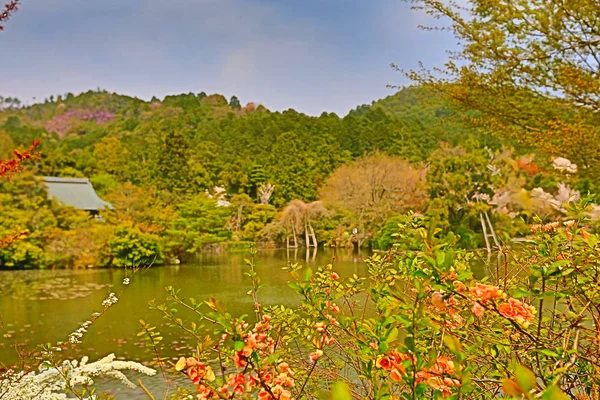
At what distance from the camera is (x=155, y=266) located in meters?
12.3

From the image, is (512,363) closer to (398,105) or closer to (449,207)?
(449,207)

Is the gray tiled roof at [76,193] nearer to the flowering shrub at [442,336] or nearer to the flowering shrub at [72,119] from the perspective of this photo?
the flowering shrub at [442,336]

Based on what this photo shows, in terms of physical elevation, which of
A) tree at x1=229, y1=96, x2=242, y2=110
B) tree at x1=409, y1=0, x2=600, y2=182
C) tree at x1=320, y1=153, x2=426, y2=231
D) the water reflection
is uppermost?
tree at x1=229, y1=96, x2=242, y2=110

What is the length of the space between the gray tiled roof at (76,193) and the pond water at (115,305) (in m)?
5.87

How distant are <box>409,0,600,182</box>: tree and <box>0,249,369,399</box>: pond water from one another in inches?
70.4

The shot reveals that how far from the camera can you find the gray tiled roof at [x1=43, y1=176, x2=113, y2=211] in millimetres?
16298

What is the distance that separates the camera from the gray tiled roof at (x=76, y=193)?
16298 mm

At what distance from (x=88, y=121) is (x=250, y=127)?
19265mm

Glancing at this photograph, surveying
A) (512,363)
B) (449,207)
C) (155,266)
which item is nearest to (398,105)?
(449,207)

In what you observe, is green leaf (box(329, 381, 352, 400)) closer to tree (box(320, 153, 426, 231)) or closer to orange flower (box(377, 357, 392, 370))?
orange flower (box(377, 357, 392, 370))

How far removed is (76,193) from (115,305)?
11.2 metres

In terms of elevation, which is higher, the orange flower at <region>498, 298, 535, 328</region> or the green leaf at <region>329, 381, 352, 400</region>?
the green leaf at <region>329, 381, 352, 400</region>

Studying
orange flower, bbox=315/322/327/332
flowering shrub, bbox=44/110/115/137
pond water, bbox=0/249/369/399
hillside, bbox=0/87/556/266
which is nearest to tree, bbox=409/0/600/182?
hillside, bbox=0/87/556/266

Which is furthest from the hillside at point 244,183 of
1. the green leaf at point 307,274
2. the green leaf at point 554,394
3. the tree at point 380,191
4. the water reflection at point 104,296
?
the green leaf at point 554,394
